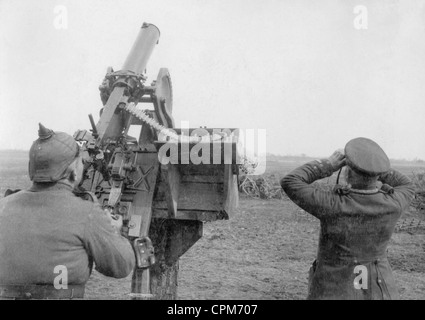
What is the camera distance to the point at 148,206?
389cm

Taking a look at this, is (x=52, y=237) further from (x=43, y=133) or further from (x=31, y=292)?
(x=43, y=133)

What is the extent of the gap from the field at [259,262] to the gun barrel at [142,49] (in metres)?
3.41

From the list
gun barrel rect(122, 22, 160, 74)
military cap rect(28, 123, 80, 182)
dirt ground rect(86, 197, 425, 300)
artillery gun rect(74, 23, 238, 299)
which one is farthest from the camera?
dirt ground rect(86, 197, 425, 300)

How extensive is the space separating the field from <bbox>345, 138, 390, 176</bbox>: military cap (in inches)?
160

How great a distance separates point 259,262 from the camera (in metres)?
8.23

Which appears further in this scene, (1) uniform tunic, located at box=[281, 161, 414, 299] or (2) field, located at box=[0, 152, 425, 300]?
(2) field, located at box=[0, 152, 425, 300]

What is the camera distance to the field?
6434 millimetres

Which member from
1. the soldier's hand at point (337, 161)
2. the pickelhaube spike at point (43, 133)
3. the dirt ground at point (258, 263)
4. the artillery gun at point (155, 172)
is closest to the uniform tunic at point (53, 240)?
the pickelhaube spike at point (43, 133)

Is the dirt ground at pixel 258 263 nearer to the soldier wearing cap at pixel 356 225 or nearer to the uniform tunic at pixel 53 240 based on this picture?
the soldier wearing cap at pixel 356 225

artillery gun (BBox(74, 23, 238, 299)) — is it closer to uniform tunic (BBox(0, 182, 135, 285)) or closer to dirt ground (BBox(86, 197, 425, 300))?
uniform tunic (BBox(0, 182, 135, 285))

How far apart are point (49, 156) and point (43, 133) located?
0.15m

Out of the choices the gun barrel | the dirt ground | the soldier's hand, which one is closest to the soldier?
the soldier's hand

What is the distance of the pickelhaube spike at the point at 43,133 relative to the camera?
2.43 m

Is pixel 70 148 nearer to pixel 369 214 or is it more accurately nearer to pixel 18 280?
pixel 18 280
